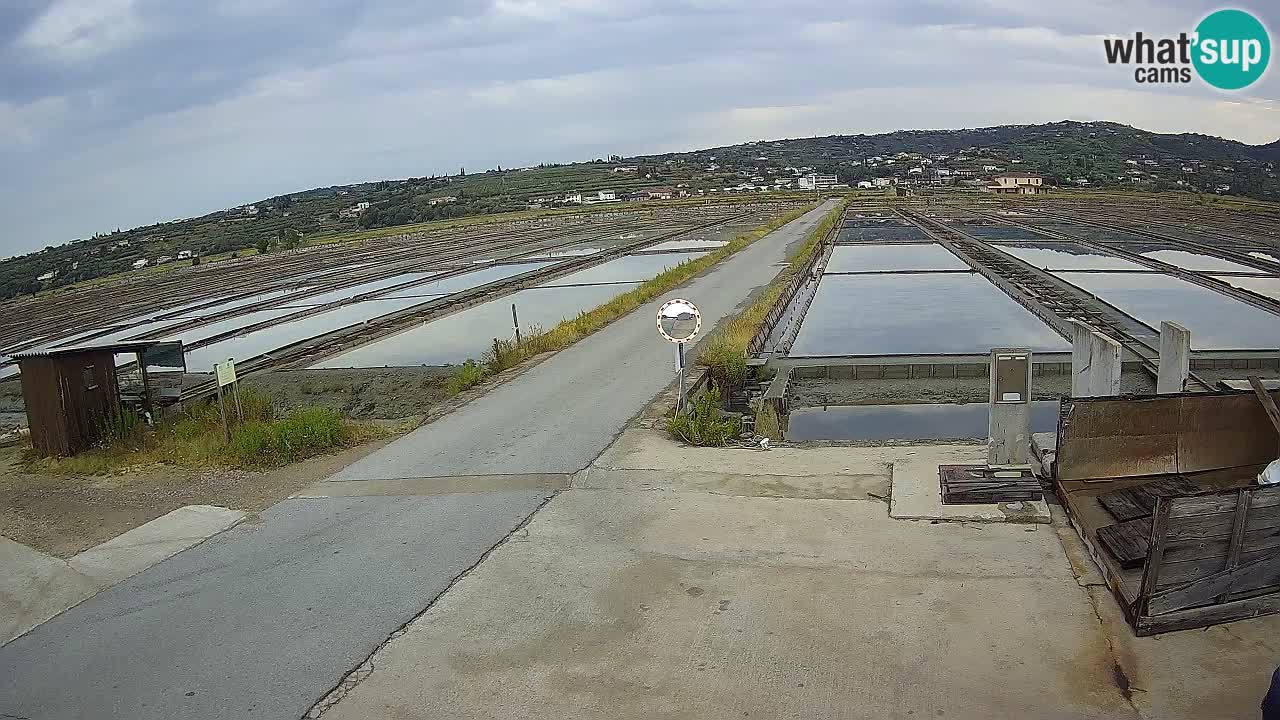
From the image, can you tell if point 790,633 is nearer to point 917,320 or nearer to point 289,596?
point 289,596

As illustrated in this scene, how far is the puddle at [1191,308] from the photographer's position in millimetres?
16891

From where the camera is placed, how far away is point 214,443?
991cm

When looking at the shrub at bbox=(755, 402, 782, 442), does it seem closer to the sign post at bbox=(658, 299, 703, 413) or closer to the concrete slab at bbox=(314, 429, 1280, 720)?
the sign post at bbox=(658, 299, 703, 413)

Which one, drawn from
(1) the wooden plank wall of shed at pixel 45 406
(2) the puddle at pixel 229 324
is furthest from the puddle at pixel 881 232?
(1) the wooden plank wall of shed at pixel 45 406

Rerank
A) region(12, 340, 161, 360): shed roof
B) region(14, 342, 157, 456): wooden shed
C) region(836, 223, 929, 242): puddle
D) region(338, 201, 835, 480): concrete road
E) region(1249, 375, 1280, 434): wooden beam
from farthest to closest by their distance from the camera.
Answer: region(836, 223, 929, 242): puddle < region(14, 342, 157, 456): wooden shed < region(12, 340, 161, 360): shed roof < region(338, 201, 835, 480): concrete road < region(1249, 375, 1280, 434): wooden beam

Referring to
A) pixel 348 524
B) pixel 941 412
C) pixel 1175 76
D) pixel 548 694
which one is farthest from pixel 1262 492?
pixel 1175 76

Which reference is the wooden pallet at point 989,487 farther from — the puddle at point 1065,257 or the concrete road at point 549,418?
the puddle at point 1065,257

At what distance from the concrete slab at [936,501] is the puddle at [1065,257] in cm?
2348

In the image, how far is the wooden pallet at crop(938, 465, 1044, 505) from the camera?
695 cm

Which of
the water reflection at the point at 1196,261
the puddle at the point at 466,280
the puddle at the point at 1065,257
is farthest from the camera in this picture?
the puddle at the point at 1065,257

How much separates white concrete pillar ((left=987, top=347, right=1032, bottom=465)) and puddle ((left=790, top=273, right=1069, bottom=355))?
9.24 m

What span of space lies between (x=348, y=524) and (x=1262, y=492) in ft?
20.1

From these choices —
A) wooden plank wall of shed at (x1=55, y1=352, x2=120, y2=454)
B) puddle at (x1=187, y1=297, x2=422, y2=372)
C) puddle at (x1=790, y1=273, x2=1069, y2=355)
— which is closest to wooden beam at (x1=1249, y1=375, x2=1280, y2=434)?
puddle at (x1=790, y1=273, x2=1069, y2=355)

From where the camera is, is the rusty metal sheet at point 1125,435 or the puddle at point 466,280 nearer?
the rusty metal sheet at point 1125,435
